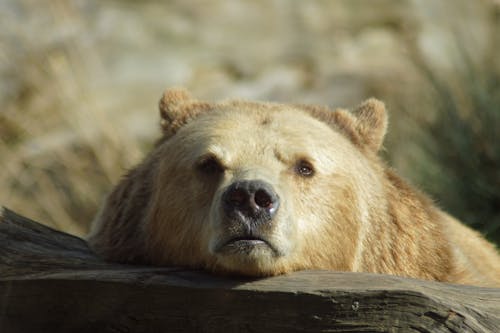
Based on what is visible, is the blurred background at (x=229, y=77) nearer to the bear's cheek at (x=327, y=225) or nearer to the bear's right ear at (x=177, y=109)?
the bear's right ear at (x=177, y=109)

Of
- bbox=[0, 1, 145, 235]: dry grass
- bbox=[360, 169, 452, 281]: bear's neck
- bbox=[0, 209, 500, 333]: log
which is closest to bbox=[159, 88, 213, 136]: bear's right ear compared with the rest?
bbox=[0, 209, 500, 333]: log

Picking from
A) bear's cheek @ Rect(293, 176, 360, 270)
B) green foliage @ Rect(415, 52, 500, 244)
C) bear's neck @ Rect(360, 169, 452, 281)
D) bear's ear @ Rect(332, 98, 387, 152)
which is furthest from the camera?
green foliage @ Rect(415, 52, 500, 244)

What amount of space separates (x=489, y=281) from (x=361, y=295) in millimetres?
1583

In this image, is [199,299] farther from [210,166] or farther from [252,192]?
[210,166]

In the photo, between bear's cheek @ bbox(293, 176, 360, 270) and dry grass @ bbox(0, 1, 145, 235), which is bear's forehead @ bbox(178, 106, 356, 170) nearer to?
bear's cheek @ bbox(293, 176, 360, 270)

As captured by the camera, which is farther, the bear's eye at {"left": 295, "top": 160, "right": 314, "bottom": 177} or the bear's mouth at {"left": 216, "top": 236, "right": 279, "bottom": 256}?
the bear's eye at {"left": 295, "top": 160, "right": 314, "bottom": 177}

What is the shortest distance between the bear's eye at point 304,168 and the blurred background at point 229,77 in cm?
368

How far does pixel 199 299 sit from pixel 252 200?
1.45 feet

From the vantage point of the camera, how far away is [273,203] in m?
3.54

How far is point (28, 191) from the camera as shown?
34.2ft

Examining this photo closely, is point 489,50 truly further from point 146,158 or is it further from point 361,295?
point 361,295

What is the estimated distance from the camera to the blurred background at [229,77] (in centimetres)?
828

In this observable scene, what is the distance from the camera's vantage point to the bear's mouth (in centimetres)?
353

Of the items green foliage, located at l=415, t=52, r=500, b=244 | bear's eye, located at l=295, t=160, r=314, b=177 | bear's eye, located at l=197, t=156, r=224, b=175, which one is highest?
green foliage, located at l=415, t=52, r=500, b=244
